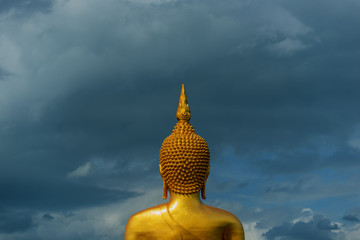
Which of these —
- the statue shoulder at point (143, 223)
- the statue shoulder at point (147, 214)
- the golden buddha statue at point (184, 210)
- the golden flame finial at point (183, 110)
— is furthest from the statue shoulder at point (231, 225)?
the golden flame finial at point (183, 110)

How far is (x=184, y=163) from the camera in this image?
2445 cm

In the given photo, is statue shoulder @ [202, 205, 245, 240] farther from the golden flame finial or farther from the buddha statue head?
the golden flame finial

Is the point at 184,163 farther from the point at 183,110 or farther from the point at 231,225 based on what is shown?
the point at 231,225

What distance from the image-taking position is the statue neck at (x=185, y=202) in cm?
2445

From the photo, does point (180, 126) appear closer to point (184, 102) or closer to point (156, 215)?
point (184, 102)

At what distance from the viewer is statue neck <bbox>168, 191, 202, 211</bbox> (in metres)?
24.5

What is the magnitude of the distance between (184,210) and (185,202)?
310 millimetres

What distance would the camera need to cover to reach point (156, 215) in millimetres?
24422

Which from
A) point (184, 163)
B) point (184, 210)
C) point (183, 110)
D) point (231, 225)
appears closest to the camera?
point (184, 210)

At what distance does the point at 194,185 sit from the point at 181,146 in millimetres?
1484

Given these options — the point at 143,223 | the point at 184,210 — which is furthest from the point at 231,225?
the point at 143,223

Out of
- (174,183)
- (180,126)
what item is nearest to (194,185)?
(174,183)

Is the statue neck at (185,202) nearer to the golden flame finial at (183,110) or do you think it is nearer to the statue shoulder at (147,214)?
the statue shoulder at (147,214)

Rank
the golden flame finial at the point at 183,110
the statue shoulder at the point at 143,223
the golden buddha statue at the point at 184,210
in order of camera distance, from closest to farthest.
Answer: the golden buddha statue at the point at 184,210 < the statue shoulder at the point at 143,223 < the golden flame finial at the point at 183,110
